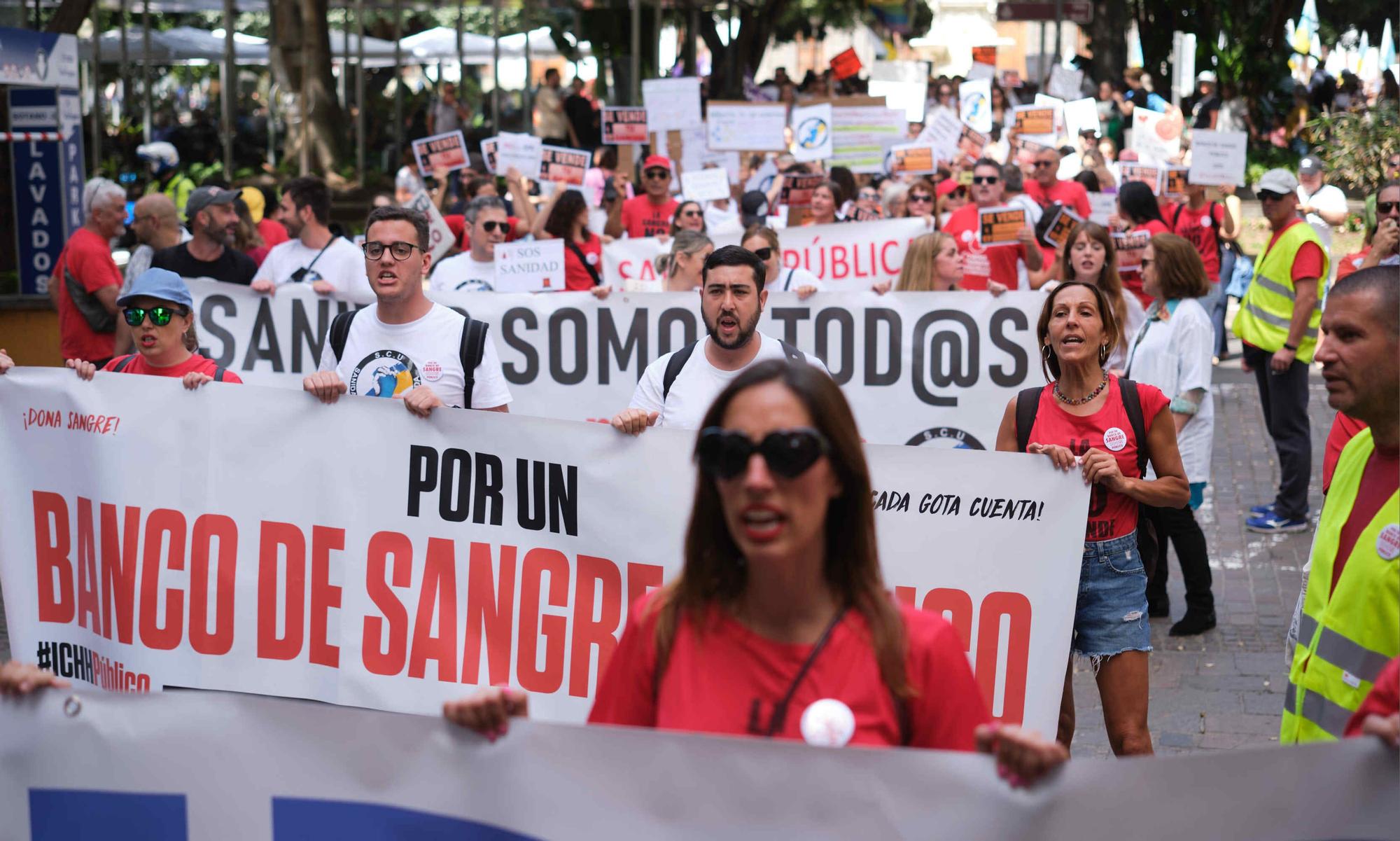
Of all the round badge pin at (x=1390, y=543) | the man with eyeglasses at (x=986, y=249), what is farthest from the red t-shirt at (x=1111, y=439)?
the man with eyeglasses at (x=986, y=249)

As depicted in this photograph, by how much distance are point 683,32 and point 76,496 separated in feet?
90.3

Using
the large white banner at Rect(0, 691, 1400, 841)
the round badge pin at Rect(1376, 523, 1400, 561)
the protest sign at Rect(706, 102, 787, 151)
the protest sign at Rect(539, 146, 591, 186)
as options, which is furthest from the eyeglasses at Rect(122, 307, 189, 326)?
the protest sign at Rect(706, 102, 787, 151)

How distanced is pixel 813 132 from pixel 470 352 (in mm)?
9481

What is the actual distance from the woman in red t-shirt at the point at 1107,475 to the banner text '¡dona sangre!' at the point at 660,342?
10.2 ft

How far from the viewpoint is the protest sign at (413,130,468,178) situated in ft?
38.6

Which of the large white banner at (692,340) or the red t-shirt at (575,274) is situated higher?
the red t-shirt at (575,274)

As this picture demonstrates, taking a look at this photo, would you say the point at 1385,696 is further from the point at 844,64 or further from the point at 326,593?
the point at 844,64

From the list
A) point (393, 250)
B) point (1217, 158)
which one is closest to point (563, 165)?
point (1217, 158)

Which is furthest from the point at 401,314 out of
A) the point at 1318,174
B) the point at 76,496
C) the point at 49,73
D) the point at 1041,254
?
the point at 1318,174

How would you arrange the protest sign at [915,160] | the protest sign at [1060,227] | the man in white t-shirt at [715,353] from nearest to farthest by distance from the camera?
the man in white t-shirt at [715,353] < the protest sign at [1060,227] < the protest sign at [915,160]

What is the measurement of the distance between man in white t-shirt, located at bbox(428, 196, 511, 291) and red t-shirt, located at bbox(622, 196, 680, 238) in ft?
10.6

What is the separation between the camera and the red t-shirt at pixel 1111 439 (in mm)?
4699

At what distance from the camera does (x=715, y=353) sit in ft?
17.1

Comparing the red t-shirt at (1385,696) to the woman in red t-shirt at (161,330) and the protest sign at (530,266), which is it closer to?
the woman in red t-shirt at (161,330)
